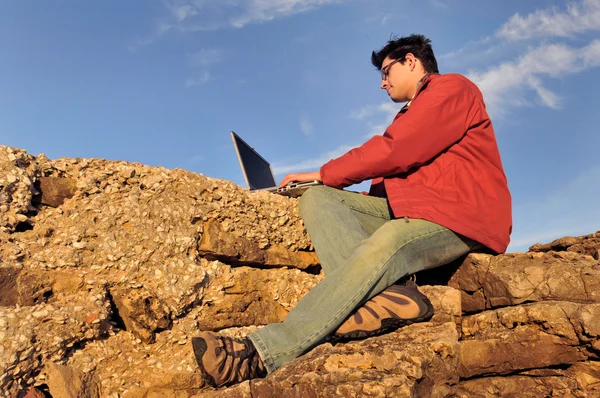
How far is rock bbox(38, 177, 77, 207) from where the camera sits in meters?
3.88

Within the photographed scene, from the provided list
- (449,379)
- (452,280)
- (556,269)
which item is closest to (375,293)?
(449,379)

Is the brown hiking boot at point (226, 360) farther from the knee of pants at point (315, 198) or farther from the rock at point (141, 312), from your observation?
the knee of pants at point (315, 198)

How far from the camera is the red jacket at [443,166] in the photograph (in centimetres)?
365

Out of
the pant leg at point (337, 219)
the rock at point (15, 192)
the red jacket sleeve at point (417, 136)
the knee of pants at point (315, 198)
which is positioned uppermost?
the rock at point (15, 192)

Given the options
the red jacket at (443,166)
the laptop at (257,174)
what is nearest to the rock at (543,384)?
the red jacket at (443,166)

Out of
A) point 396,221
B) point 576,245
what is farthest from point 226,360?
point 576,245

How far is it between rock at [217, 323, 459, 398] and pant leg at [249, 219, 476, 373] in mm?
212

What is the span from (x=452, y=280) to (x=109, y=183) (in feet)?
9.80

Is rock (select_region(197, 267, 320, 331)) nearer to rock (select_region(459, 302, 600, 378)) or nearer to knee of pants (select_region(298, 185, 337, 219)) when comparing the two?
knee of pants (select_region(298, 185, 337, 219))

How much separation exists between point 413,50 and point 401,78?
10.8 inches

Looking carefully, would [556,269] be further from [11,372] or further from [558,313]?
[11,372]

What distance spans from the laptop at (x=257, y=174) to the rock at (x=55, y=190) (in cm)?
162

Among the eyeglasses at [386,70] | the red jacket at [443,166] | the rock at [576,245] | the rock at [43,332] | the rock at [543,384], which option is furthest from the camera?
the rock at [576,245]

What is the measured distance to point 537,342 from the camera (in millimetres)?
3252
